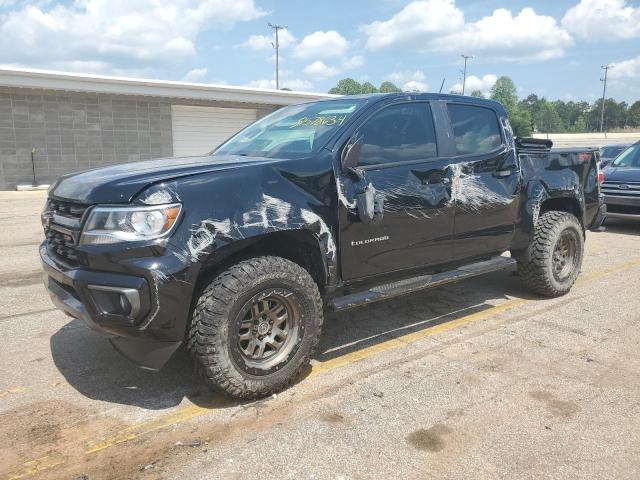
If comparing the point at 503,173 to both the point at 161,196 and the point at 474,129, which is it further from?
the point at 161,196

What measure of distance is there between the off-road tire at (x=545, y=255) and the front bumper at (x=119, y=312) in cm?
388

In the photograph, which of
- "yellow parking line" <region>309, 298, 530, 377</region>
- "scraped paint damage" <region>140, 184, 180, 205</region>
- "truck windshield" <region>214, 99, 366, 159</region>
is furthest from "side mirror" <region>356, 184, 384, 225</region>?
"scraped paint damage" <region>140, 184, 180, 205</region>

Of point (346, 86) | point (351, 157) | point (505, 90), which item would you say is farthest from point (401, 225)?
point (505, 90)

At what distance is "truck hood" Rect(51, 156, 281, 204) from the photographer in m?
3.09

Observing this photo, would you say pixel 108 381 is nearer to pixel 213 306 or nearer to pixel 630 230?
pixel 213 306

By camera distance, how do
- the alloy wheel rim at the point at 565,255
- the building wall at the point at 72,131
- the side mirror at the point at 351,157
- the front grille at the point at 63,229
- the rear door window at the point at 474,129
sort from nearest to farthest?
the front grille at the point at 63,229 < the side mirror at the point at 351,157 < the rear door window at the point at 474,129 < the alloy wheel rim at the point at 565,255 < the building wall at the point at 72,131

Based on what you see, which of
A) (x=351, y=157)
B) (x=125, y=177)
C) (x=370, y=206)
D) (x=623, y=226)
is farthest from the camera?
(x=623, y=226)

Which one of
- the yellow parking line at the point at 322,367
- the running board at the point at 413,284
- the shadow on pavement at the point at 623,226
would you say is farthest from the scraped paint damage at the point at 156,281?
the shadow on pavement at the point at 623,226

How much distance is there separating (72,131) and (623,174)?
17047 millimetres

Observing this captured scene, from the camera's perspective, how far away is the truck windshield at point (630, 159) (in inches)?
443

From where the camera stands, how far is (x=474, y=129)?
498 cm

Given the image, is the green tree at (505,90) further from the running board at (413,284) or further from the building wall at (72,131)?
the running board at (413,284)

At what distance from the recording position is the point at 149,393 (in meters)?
3.60

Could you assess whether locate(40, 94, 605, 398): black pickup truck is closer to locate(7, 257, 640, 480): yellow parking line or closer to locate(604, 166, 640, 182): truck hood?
locate(7, 257, 640, 480): yellow parking line
